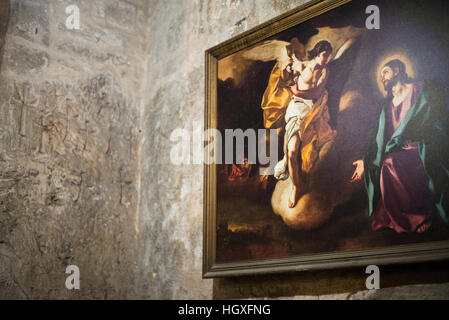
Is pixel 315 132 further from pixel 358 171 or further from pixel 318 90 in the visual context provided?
pixel 358 171

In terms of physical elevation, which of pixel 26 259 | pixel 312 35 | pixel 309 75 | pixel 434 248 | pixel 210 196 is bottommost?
pixel 26 259

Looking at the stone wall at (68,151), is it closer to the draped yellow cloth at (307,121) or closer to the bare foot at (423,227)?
the draped yellow cloth at (307,121)

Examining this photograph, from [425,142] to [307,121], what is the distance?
0.83 meters

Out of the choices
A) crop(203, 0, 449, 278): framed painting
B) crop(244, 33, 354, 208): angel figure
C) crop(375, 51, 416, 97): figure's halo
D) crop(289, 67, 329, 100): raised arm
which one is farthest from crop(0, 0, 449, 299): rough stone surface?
crop(375, 51, 416, 97): figure's halo

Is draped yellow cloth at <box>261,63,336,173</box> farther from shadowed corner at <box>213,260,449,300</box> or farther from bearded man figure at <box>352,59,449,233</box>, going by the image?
shadowed corner at <box>213,260,449,300</box>

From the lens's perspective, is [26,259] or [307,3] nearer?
[307,3]

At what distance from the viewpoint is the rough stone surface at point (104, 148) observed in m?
3.93

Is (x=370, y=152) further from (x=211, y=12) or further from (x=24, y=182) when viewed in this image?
(x=24, y=182)

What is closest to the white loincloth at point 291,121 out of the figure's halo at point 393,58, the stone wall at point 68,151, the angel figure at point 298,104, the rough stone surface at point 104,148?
the angel figure at point 298,104

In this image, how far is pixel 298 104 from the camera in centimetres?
332

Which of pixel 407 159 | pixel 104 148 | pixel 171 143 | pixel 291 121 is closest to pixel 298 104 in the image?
pixel 291 121

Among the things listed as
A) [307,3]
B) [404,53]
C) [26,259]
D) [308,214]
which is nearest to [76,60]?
[26,259]

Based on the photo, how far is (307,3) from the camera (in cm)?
337

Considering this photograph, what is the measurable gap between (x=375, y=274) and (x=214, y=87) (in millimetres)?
1909
